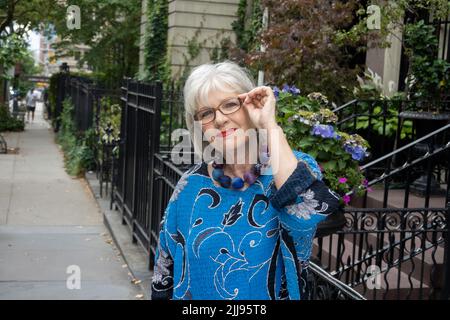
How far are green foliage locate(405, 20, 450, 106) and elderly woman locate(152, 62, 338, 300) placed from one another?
20.8ft

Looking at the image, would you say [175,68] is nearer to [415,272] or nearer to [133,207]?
[133,207]

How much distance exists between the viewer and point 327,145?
168 inches

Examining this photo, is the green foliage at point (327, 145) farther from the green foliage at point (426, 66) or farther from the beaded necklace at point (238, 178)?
the green foliage at point (426, 66)

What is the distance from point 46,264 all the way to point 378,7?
4998mm

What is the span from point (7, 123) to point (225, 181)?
67.1 feet

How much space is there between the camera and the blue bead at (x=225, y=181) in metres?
2.16

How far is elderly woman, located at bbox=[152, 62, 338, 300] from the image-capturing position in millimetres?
2076

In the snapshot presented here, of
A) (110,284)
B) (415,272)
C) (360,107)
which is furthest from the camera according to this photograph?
(360,107)

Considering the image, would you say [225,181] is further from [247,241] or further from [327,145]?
[327,145]

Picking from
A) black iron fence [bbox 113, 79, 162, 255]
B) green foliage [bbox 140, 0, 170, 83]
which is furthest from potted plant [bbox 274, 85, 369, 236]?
green foliage [bbox 140, 0, 170, 83]

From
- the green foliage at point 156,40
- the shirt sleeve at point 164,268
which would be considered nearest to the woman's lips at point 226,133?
the shirt sleeve at point 164,268

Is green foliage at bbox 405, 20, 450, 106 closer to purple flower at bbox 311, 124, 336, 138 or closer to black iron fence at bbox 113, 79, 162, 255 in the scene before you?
black iron fence at bbox 113, 79, 162, 255
